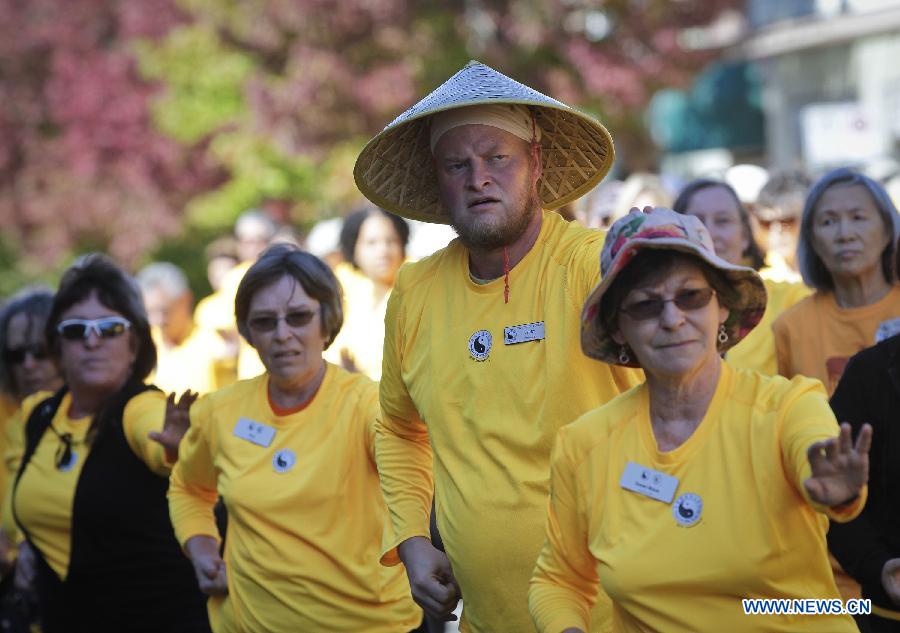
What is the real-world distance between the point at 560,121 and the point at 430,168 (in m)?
0.53

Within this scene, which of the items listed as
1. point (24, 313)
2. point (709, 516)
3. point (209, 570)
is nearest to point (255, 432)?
point (209, 570)

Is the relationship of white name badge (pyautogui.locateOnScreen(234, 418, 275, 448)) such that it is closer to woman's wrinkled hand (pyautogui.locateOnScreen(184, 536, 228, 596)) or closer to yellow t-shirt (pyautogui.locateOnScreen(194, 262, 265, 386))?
woman's wrinkled hand (pyautogui.locateOnScreen(184, 536, 228, 596))

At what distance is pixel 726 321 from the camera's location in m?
3.94

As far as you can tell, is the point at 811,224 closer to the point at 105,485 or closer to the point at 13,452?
the point at 105,485

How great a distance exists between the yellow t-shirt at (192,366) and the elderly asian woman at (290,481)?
13.8 ft

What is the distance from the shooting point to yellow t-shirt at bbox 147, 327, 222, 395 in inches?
399

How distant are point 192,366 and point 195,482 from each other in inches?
173

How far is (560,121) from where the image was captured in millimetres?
4875

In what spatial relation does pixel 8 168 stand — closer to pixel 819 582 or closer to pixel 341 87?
pixel 341 87

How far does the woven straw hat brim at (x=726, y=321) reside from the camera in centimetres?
375

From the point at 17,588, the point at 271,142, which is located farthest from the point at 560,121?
the point at 271,142

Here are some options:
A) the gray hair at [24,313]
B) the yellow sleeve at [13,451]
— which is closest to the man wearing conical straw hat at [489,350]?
the yellow sleeve at [13,451]

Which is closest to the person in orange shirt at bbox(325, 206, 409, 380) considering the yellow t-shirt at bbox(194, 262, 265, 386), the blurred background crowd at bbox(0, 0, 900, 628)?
the yellow t-shirt at bbox(194, 262, 265, 386)

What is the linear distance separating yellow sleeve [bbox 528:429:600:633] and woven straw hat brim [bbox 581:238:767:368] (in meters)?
0.28
